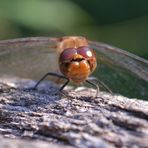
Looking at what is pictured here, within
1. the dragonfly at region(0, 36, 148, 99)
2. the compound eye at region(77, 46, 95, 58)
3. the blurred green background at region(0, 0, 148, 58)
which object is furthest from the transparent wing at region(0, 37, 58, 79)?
the blurred green background at region(0, 0, 148, 58)

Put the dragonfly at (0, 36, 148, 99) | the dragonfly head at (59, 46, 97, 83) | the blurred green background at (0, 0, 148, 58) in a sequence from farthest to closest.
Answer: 1. the blurred green background at (0, 0, 148, 58)
2. the dragonfly at (0, 36, 148, 99)
3. the dragonfly head at (59, 46, 97, 83)

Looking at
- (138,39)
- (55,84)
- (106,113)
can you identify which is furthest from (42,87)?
(138,39)

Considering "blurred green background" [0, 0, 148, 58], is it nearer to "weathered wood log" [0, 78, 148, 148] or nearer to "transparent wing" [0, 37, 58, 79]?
"transparent wing" [0, 37, 58, 79]

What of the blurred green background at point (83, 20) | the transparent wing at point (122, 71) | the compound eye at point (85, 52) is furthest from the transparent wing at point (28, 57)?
the blurred green background at point (83, 20)

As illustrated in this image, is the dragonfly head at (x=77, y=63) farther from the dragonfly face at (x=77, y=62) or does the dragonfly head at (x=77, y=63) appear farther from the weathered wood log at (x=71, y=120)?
the weathered wood log at (x=71, y=120)

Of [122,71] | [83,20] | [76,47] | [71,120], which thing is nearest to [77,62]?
[76,47]

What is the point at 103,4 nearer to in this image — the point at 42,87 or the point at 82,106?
the point at 42,87

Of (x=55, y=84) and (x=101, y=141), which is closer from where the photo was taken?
(x=101, y=141)
